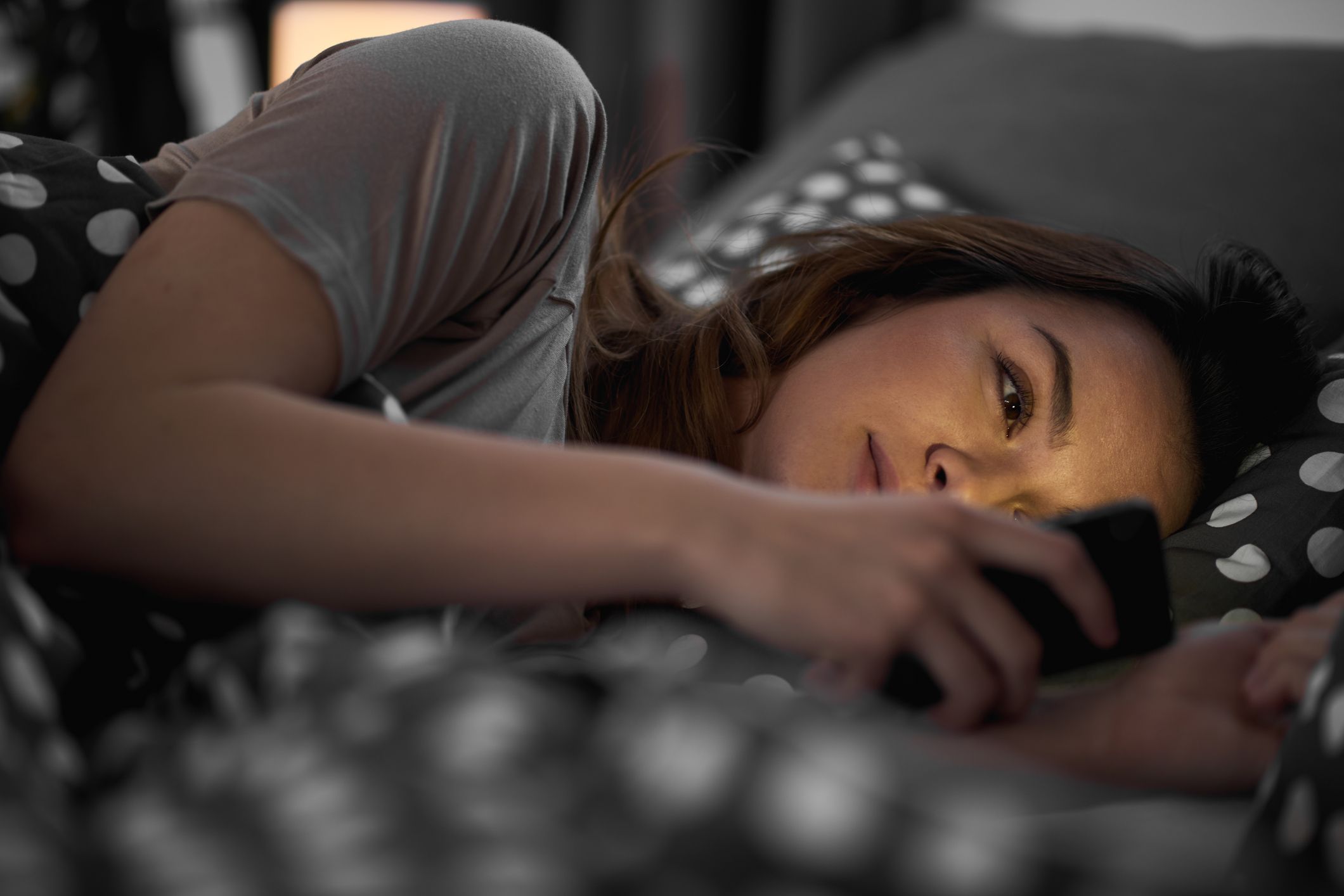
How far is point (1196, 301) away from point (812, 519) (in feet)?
2.32

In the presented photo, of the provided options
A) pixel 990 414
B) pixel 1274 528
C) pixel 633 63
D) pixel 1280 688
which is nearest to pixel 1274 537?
pixel 1274 528

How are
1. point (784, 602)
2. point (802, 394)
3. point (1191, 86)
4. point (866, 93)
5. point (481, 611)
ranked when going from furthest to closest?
point (866, 93)
point (1191, 86)
point (802, 394)
point (481, 611)
point (784, 602)

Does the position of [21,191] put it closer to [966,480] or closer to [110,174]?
[110,174]

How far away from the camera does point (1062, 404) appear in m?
0.88

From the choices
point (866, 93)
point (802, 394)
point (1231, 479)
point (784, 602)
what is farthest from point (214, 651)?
point (866, 93)

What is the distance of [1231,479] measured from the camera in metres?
1.03

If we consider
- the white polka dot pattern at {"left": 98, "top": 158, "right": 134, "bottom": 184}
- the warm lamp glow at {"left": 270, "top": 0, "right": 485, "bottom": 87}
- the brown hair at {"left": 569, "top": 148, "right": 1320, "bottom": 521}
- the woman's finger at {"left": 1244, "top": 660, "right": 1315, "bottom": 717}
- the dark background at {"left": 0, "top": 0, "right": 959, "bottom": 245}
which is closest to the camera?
the woman's finger at {"left": 1244, "top": 660, "right": 1315, "bottom": 717}

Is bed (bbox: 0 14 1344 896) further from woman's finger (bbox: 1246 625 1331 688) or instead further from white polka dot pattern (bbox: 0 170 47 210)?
white polka dot pattern (bbox: 0 170 47 210)

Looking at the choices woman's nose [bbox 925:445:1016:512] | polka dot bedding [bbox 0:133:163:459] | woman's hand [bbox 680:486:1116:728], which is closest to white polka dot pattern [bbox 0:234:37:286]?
polka dot bedding [bbox 0:133:163:459]

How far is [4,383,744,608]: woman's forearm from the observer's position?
0.52 meters

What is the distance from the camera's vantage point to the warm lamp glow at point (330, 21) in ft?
6.64

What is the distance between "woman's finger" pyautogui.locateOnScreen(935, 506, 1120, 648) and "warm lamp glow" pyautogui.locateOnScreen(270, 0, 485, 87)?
179 centimetres

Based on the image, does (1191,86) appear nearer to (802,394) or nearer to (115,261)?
(802,394)

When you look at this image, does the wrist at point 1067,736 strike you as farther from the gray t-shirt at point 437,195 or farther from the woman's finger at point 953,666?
the gray t-shirt at point 437,195
